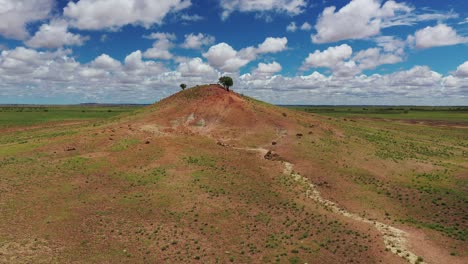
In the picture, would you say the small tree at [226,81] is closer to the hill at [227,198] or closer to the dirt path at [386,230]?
the hill at [227,198]

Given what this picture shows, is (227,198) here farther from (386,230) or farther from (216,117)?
(216,117)

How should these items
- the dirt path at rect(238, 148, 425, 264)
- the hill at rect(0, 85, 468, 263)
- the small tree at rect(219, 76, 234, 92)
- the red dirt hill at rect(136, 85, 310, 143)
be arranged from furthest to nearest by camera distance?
the small tree at rect(219, 76, 234, 92), the red dirt hill at rect(136, 85, 310, 143), the hill at rect(0, 85, 468, 263), the dirt path at rect(238, 148, 425, 264)

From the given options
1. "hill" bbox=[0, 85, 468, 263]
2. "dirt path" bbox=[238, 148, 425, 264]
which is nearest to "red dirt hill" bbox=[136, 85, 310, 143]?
"hill" bbox=[0, 85, 468, 263]

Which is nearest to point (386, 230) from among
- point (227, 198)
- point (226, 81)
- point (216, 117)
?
point (227, 198)

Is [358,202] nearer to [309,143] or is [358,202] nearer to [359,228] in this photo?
[359,228]

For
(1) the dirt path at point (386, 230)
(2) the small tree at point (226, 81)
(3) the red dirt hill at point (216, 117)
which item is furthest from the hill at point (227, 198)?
(2) the small tree at point (226, 81)

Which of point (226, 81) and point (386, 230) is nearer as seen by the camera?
point (386, 230)

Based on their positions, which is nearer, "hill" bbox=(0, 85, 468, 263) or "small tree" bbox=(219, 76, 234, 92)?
"hill" bbox=(0, 85, 468, 263)

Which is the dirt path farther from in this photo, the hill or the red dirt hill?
the red dirt hill
